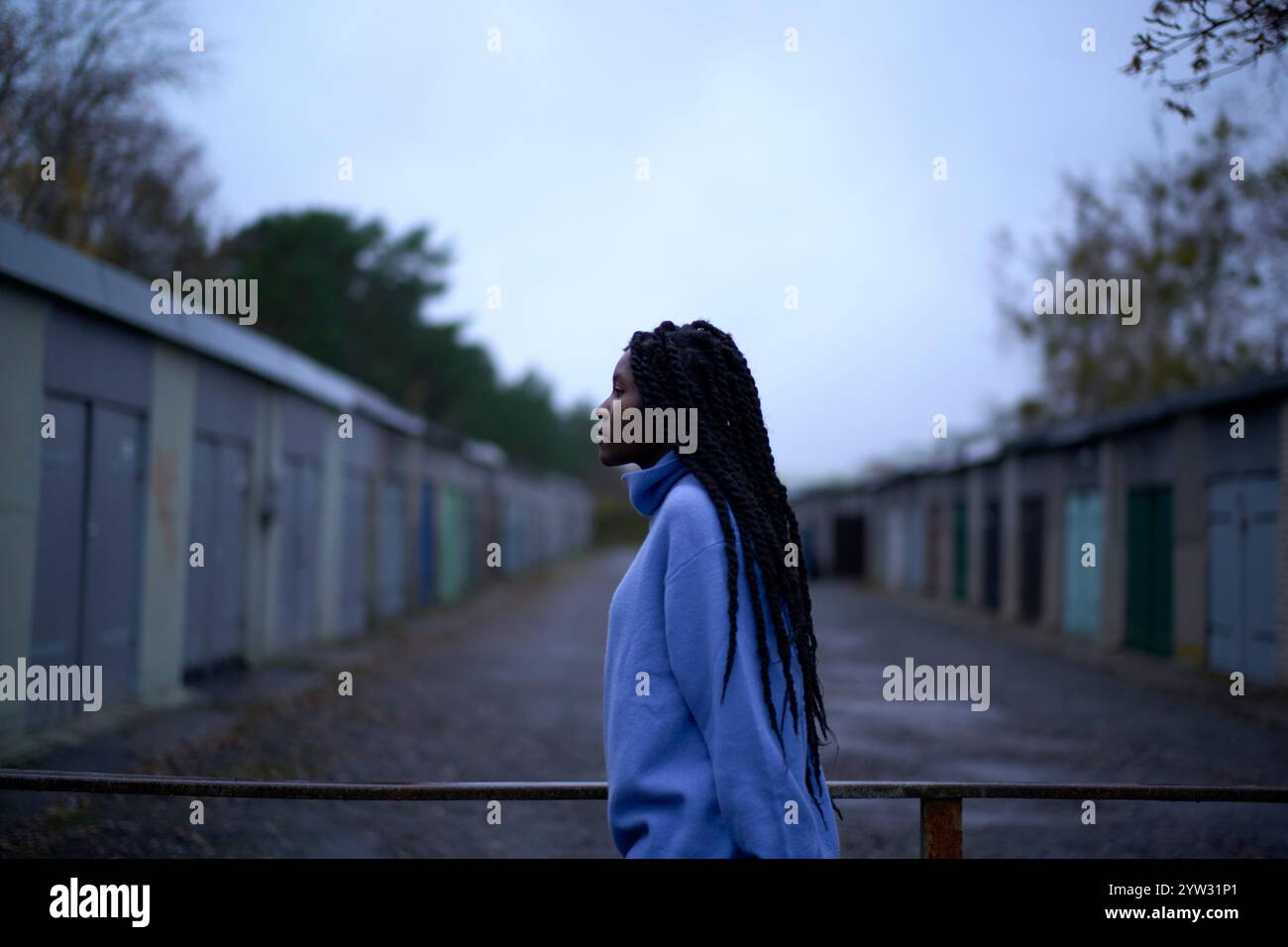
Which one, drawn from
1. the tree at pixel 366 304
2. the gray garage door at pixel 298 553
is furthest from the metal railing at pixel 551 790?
the tree at pixel 366 304

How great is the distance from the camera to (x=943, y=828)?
284 centimetres

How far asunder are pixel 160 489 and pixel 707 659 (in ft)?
36.3

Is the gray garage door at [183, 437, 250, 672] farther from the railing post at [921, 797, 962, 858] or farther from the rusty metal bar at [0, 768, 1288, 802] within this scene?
the railing post at [921, 797, 962, 858]

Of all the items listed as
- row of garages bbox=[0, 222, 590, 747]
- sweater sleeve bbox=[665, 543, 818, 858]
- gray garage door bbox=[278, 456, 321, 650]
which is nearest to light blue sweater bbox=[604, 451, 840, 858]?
sweater sleeve bbox=[665, 543, 818, 858]

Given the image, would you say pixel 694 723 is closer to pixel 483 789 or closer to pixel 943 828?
pixel 483 789

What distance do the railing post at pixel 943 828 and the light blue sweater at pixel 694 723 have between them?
0.86 metres

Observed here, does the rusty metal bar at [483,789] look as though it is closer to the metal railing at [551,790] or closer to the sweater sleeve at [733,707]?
the metal railing at [551,790]

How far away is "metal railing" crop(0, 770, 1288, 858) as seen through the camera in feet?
8.95

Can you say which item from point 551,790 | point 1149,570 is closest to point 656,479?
point 551,790

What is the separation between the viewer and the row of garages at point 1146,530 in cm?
1455
